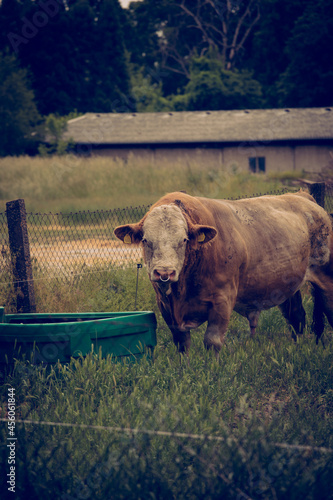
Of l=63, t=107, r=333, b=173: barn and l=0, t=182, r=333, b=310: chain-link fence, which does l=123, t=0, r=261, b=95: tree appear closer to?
l=63, t=107, r=333, b=173: barn

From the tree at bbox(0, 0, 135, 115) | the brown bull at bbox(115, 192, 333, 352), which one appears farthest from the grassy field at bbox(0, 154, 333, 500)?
the tree at bbox(0, 0, 135, 115)

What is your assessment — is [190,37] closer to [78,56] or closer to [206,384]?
[78,56]

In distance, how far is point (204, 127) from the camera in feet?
106

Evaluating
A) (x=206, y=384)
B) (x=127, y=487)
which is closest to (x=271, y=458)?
(x=127, y=487)

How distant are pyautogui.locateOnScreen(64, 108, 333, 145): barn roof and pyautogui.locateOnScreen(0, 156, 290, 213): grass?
29.4 feet

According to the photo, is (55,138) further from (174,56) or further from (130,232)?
(130,232)

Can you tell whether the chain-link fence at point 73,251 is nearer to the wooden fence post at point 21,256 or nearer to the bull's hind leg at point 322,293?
the wooden fence post at point 21,256

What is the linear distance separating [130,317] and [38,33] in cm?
4092

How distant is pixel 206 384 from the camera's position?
4.19 meters

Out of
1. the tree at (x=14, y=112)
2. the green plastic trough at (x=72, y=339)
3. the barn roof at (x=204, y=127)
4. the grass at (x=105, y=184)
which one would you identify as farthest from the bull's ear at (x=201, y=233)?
the tree at (x=14, y=112)

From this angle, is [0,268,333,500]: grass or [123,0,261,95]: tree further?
Answer: [123,0,261,95]: tree

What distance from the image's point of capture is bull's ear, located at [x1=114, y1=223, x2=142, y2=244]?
461 cm

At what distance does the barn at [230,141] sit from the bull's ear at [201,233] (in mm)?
25900

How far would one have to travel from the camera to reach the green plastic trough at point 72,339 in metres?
4.42
